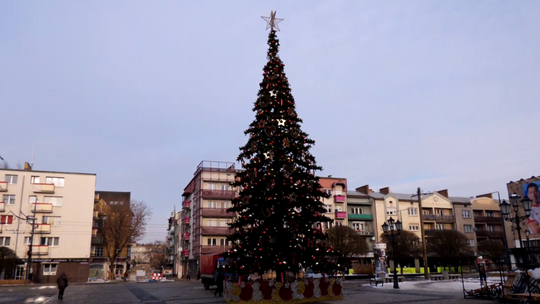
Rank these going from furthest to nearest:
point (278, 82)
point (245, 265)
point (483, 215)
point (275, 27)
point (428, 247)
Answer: point (483, 215) → point (428, 247) → point (275, 27) → point (278, 82) → point (245, 265)

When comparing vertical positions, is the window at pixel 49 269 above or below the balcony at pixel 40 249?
below

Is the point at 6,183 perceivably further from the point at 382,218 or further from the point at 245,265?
the point at 382,218

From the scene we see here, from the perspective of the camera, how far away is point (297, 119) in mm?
21219

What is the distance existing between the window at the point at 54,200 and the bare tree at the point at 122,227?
9.14m

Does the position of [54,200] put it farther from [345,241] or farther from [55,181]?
[345,241]

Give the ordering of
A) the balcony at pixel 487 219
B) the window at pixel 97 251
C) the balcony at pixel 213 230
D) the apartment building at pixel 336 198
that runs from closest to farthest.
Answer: the balcony at pixel 213 230 → the apartment building at pixel 336 198 → the balcony at pixel 487 219 → the window at pixel 97 251

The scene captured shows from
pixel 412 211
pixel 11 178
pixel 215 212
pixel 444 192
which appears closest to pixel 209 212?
pixel 215 212

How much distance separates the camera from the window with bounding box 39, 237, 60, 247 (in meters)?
54.5

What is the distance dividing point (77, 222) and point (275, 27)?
45273mm

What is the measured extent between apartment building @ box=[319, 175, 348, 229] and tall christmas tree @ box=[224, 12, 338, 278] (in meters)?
47.8

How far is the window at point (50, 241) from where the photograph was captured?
5453 cm

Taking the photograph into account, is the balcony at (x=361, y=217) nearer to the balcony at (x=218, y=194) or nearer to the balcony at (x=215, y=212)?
the balcony at (x=218, y=194)

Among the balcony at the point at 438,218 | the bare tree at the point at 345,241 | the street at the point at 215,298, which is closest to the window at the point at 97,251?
the bare tree at the point at 345,241

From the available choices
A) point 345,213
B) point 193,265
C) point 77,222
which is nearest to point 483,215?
point 345,213
